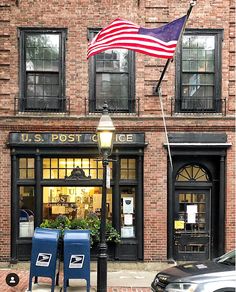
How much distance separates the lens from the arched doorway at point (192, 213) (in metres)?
14.5

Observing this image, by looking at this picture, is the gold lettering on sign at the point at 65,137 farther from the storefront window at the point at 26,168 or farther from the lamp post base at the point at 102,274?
the lamp post base at the point at 102,274

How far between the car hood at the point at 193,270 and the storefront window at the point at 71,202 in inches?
197

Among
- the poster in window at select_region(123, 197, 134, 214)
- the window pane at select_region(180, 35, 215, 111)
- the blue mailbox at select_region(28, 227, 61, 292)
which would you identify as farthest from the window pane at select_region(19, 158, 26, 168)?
the window pane at select_region(180, 35, 215, 111)

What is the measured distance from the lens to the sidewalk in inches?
444

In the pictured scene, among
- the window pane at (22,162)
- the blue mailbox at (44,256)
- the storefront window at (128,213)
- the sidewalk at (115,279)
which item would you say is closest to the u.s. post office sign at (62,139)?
the window pane at (22,162)

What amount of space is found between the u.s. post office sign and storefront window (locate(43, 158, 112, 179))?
57cm

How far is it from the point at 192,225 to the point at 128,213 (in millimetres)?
1942

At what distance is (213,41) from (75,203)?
6155 mm

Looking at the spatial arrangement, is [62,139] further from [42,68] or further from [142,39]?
[142,39]

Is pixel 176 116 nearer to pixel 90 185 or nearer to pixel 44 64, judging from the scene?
pixel 90 185

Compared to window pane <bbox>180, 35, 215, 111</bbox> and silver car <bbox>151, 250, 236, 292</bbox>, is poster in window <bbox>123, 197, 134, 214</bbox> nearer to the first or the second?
window pane <bbox>180, 35, 215, 111</bbox>

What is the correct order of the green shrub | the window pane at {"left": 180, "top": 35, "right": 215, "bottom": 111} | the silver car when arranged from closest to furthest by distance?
the silver car < the green shrub < the window pane at {"left": 180, "top": 35, "right": 215, "bottom": 111}

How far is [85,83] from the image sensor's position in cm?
1419

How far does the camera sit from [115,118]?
1403cm
